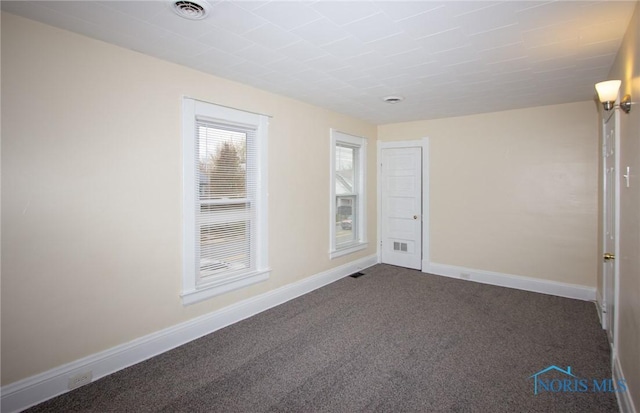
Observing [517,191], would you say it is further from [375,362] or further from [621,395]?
[375,362]

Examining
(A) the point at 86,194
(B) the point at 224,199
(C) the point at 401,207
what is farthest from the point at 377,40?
(C) the point at 401,207

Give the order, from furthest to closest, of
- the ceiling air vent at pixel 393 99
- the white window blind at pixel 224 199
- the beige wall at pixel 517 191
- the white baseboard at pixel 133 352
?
the beige wall at pixel 517 191
the ceiling air vent at pixel 393 99
the white window blind at pixel 224 199
the white baseboard at pixel 133 352

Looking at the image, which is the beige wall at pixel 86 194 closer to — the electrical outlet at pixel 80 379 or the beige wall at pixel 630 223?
the electrical outlet at pixel 80 379

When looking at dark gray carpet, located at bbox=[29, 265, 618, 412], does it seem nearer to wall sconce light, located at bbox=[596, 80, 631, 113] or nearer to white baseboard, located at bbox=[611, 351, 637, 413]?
white baseboard, located at bbox=[611, 351, 637, 413]

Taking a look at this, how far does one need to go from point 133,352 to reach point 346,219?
11.5ft

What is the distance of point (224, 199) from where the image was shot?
3.31 m

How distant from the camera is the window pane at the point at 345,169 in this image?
5.07 meters

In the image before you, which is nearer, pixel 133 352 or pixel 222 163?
pixel 133 352

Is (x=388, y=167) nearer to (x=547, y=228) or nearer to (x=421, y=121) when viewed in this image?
(x=421, y=121)

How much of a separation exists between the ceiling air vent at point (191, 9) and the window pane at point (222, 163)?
1208mm

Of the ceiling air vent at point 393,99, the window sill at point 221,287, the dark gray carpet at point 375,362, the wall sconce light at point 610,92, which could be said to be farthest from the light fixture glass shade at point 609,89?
the window sill at point 221,287

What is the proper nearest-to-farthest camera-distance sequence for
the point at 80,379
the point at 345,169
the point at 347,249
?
the point at 80,379, the point at 347,249, the point at 345,169

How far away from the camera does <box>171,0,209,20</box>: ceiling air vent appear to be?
73.7 inches

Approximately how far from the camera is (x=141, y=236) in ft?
8.65
